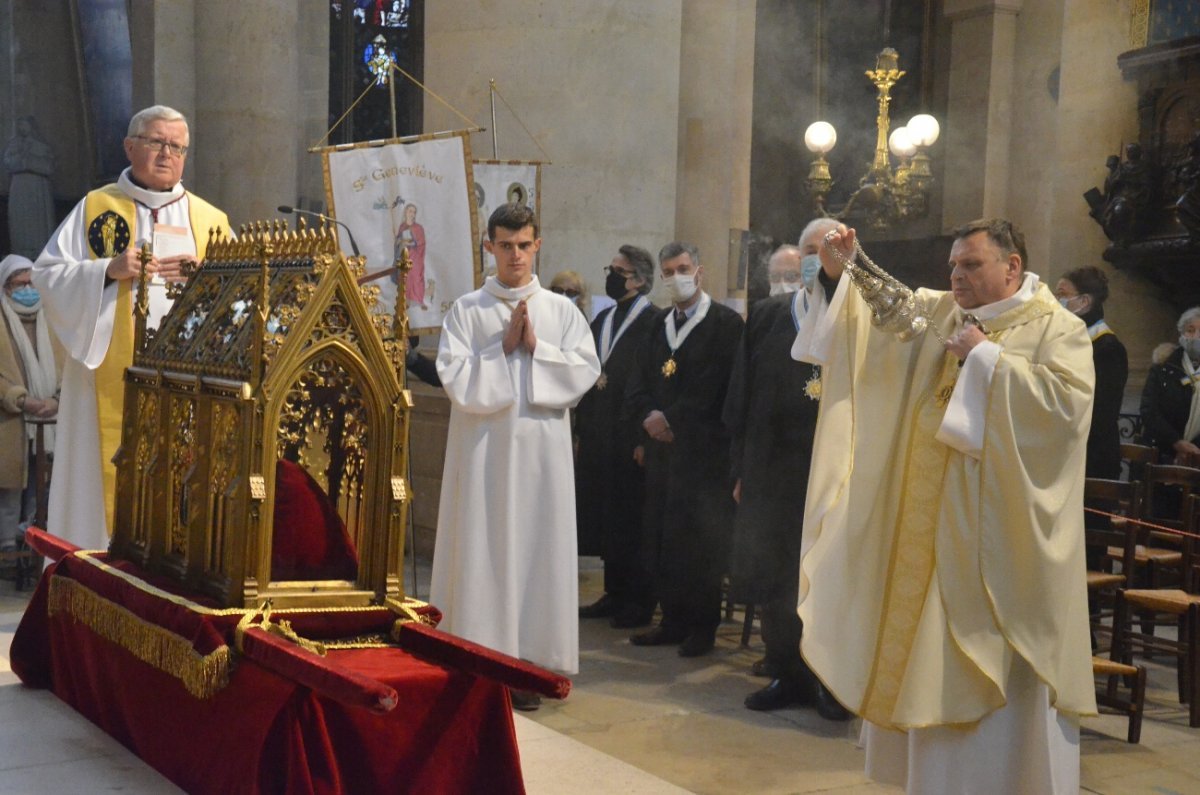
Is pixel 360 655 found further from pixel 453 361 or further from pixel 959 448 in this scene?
pixel 453 361

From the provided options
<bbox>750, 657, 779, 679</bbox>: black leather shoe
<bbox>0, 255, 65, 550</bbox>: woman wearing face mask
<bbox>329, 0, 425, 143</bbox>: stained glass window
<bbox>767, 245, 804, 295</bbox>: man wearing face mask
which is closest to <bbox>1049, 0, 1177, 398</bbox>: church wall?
<bbox>767, 245, 804, 295</bbox>: man wearing face mask

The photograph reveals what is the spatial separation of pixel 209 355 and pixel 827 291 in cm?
200

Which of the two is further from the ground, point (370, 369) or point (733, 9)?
point (733, 9)

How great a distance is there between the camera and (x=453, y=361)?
5.49 m

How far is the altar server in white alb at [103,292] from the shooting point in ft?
17.0

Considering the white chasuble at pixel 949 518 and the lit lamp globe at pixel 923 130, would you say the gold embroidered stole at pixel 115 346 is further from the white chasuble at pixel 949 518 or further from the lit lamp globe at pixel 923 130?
the lit lamp globe at pixel 923 130

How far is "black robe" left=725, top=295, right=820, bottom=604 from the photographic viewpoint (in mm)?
5895

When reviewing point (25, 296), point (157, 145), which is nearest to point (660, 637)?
point (157, 145)

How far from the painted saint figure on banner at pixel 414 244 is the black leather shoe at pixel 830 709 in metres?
2.76

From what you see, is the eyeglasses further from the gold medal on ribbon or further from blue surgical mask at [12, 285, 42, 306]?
blue surgical mask at [12, 285, 42, 306]

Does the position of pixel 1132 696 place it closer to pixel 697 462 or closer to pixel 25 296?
pixel 697 462

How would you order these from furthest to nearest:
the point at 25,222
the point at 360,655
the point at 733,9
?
the point at 25,222 → the point at 733,9 → the point at 360,655

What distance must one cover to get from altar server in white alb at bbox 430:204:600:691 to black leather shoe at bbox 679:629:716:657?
1105 mm

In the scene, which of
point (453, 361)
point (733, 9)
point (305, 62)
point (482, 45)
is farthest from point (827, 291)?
point (305, 62)
